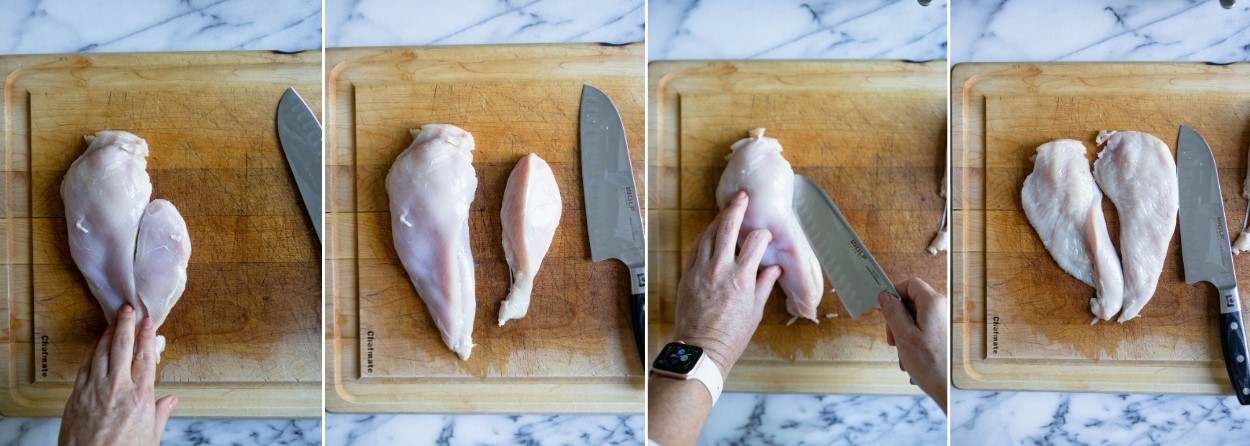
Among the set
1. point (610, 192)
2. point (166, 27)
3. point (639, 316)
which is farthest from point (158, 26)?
point (639, 316)

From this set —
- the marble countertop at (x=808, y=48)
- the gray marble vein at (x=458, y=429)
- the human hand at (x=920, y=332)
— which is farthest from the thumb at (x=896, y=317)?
the gray marble vein at (x=458, y=429)

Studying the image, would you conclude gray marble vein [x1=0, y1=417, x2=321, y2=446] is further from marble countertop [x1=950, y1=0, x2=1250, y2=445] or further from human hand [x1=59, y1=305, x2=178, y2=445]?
marble countertop [x1=950, y1=0, x2=1250, y2=445]

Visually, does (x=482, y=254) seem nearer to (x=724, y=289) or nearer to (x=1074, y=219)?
(x=724, y=289)

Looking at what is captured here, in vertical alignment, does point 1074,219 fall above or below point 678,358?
above

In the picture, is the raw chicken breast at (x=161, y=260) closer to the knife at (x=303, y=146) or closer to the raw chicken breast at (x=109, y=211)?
the raw chicken breast at (x=109, y=211)

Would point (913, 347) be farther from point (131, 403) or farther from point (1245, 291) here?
point (131, 403)
